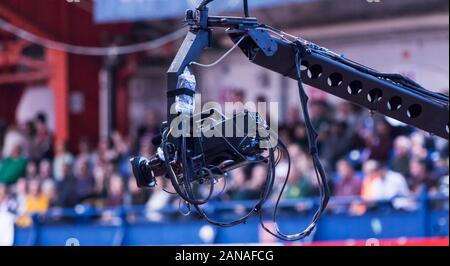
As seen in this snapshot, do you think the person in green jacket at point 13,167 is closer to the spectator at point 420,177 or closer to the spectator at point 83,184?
the spectator at point 83,184

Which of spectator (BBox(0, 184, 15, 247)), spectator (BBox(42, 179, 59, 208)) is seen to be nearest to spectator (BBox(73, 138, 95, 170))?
spectator (BBox(42, 179, 59, 208))

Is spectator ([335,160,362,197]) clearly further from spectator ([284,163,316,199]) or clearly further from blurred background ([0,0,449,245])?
spectator ([284,163,316,199])

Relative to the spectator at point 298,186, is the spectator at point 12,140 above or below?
below

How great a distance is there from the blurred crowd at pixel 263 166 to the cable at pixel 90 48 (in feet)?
3.62

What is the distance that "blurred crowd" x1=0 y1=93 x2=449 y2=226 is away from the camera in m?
9.07

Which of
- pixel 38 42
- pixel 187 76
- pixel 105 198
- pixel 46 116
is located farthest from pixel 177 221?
pixel 46 116

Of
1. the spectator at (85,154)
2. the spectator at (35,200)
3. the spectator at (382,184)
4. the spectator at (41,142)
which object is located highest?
the spectator at (382,184)

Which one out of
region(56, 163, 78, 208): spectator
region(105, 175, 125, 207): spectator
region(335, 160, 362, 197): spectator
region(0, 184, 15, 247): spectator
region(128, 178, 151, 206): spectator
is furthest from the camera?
Answer: region(56, 163, 78, 208): spectator

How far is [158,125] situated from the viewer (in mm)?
12641

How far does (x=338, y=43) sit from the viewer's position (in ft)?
42.4

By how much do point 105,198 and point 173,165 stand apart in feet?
22.5

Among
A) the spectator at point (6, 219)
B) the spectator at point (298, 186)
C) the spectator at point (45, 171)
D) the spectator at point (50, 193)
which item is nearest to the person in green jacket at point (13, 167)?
the spectator at point (45, 171)

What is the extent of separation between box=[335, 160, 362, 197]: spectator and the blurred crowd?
0.03ft

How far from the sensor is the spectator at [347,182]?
919cm
